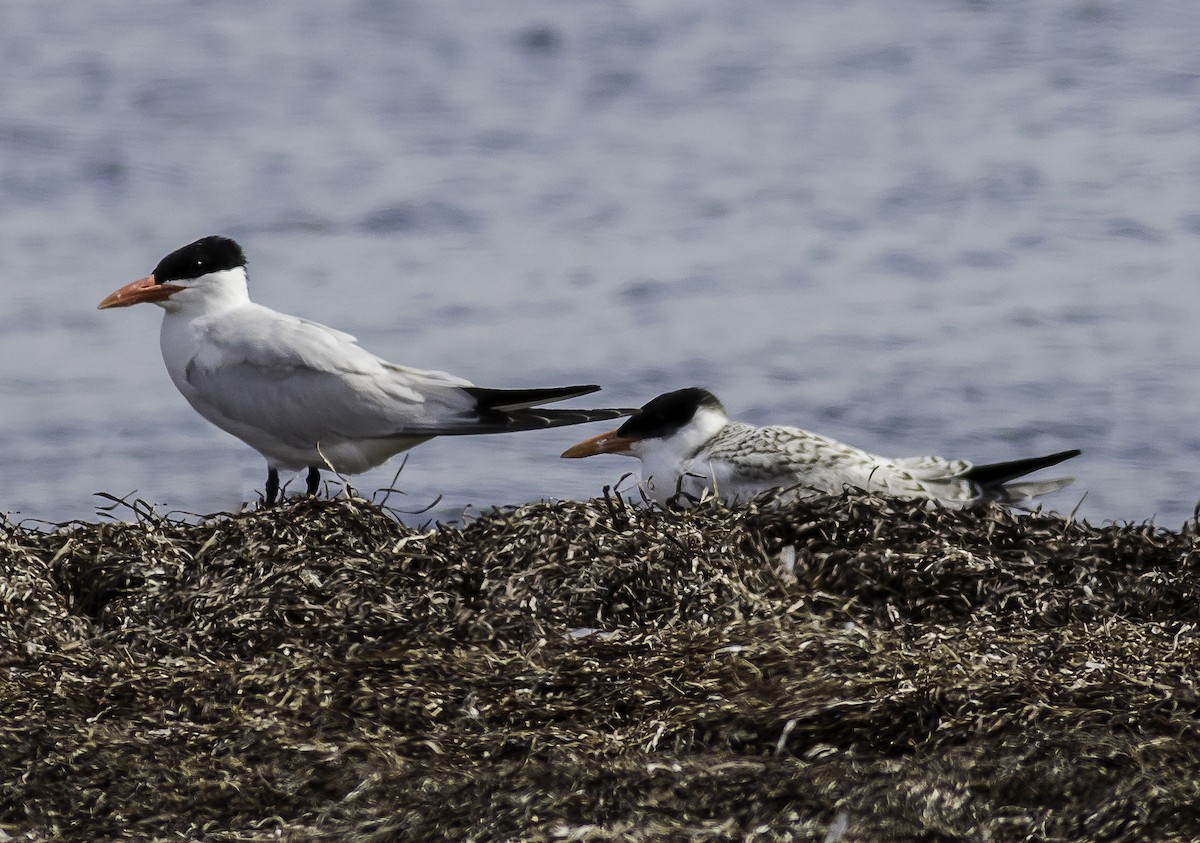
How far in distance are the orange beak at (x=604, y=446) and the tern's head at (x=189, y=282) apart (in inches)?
57.0

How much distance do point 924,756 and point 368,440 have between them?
3331 mm

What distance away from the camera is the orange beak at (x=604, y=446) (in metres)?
5.53

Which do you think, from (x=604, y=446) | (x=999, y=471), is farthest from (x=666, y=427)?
(x=999, y=471)

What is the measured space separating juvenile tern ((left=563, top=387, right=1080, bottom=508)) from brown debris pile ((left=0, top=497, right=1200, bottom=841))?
687 mm

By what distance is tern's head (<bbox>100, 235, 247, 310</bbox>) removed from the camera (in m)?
5.98

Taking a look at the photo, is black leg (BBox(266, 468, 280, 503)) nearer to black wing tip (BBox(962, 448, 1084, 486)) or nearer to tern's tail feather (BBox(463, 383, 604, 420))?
tern's tail feather (BBox(463, 383, 604, 420))

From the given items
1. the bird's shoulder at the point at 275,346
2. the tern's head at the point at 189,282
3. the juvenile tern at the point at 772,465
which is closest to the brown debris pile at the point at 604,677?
the juvenile tern at the point at 772,465

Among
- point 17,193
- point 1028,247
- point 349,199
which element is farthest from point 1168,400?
point 17,193

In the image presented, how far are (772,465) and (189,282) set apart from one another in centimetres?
240

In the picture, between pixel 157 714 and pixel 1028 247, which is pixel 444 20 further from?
pixel 157 714

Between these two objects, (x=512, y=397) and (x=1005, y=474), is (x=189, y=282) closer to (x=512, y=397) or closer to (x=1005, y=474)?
(x=512, y=397)

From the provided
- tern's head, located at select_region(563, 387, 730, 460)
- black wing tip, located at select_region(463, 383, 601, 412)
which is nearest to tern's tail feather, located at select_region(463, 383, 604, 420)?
black wing tip, located at select_region(463, 383, 601, 412)

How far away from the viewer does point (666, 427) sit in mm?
5492

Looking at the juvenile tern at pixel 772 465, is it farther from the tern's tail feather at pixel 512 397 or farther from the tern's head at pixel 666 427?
the tern's tail feather at pixel 512 397
